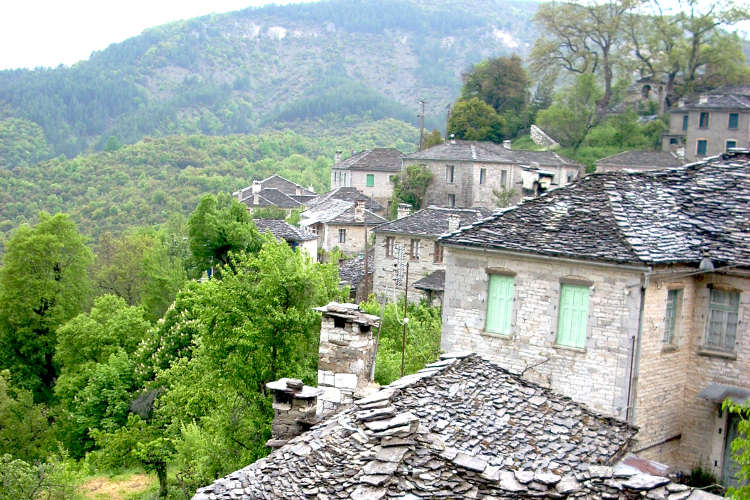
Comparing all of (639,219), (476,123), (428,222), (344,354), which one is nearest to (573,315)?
(639,219)

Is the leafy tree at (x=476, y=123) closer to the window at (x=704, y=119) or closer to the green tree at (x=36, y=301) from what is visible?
the window at (x=704, y=119)

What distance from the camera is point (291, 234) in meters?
46.6

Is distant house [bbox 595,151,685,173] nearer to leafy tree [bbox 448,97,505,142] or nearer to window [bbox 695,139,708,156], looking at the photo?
window [bbox 695,139,708,156]

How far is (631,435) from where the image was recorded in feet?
42.3

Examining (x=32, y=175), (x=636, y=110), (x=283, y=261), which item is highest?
(x=636, y=110)

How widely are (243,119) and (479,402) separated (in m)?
178

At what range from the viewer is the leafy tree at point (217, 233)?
41719 mm

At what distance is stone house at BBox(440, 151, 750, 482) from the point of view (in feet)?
49.3

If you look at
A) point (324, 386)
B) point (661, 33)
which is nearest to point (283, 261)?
point (324, 386)

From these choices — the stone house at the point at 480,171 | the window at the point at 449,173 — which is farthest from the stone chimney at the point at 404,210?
the window at the point at 449,173

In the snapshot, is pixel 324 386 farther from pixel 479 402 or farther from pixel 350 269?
pixel 350 269

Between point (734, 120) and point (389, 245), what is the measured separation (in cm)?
2641

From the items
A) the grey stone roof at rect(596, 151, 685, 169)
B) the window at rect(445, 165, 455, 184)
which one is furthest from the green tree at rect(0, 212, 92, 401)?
the grey stone roof at rect(596, 151, 685, 169)

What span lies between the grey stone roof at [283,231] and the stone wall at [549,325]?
95.3ft
